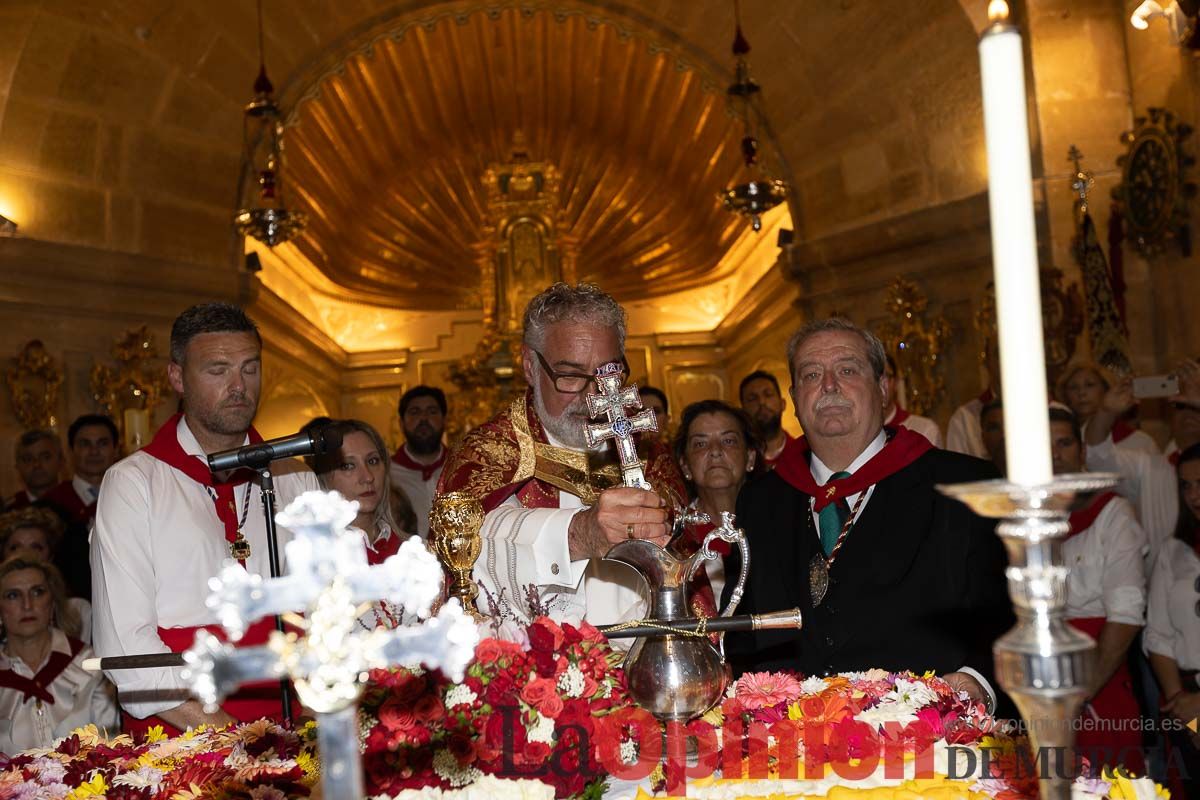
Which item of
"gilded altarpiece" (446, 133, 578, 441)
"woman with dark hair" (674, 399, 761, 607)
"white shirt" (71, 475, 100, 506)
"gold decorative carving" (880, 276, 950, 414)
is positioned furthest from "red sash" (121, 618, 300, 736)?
"gilded altarpiece" (446, 133, 578, 441)

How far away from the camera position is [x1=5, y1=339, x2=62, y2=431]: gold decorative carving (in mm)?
8242

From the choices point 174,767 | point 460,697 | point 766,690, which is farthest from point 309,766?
point 766,690

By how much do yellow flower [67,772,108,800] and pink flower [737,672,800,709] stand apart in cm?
110

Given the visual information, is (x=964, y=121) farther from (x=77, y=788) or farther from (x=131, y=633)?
(x=77, y=788)

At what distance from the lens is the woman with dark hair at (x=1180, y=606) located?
4887 millimetres

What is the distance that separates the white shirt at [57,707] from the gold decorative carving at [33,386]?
377cm

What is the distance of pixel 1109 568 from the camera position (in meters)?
5.17

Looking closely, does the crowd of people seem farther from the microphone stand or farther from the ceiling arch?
the ceiling arch

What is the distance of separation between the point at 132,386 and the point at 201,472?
580cm

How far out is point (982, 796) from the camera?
179 cm

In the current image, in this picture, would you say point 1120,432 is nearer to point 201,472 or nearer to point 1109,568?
point 1109,568

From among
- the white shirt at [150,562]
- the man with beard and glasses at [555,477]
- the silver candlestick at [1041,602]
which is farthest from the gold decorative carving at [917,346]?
the silver candlestick at [1041,602]

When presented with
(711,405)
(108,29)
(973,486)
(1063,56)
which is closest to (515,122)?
(108,29)

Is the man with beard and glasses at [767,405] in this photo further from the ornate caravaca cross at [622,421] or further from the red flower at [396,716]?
the red flower at [396,716]
